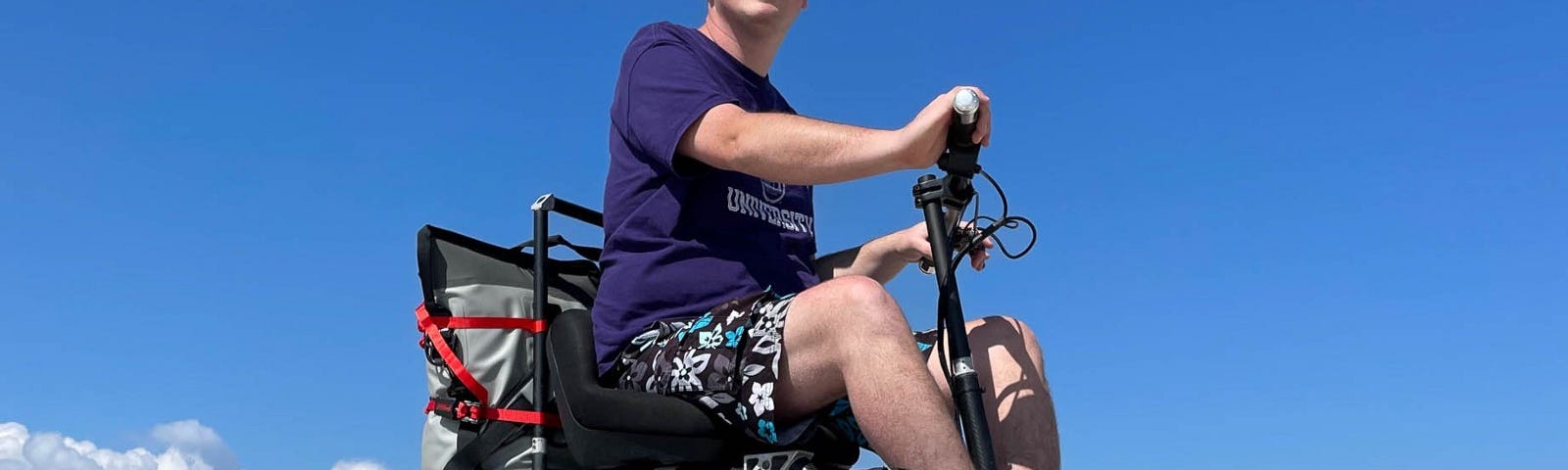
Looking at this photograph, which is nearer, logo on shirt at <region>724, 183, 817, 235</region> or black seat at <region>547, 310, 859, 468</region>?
black seat at <region>547, 310, 859, 468</region>

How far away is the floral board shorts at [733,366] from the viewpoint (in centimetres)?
316

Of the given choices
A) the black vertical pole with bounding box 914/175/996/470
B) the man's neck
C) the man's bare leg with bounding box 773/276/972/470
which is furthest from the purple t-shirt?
the black vertical pole with bounding box 914/175/996/470

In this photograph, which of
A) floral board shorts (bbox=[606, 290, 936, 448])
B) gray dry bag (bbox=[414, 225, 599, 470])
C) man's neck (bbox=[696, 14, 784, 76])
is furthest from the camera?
man's neck (bbox=[696, 14, 784, 76])

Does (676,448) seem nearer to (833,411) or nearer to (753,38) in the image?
(833,411)

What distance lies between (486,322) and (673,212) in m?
0.72

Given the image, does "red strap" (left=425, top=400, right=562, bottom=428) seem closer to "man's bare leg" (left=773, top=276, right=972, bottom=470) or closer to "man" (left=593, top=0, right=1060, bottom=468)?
"man" (left=593, top=0, right=1060, bottom=468)

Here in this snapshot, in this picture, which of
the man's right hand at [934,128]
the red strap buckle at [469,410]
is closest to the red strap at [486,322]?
the red strap buckle at [469,410]

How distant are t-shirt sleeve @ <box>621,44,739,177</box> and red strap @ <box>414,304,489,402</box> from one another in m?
A: 0.83

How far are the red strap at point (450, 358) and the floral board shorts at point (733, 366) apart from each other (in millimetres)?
594

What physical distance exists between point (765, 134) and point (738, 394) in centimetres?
65

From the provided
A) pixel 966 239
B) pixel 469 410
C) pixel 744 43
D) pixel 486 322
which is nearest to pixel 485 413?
pixel 469 410

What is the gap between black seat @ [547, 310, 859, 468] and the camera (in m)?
3.29

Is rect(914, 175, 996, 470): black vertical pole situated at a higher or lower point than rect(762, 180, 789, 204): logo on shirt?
lower

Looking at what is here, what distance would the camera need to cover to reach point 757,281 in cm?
358
